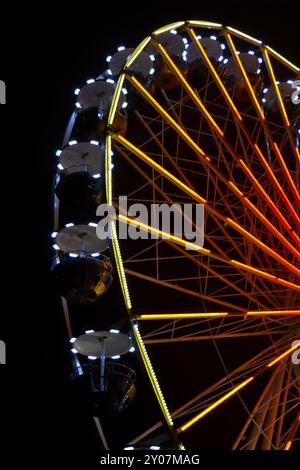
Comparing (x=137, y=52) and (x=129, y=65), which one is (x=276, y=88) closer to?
(x=137, y=52)

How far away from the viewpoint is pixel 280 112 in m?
11.9

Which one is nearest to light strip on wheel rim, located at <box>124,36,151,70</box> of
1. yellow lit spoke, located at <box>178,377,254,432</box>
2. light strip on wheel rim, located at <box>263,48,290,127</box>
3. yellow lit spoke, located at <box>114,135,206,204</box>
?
yellow lit spoke, located at <box>114,135,206,204</box>

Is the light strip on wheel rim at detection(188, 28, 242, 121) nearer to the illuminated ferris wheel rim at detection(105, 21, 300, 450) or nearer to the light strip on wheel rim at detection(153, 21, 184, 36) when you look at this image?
the illuminated ferris wheel rim at detection(105, 21, 300, 450)

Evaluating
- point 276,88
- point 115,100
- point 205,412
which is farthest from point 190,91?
point 205,412

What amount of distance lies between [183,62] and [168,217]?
2.89 m

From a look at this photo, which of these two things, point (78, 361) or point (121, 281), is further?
point (78, 361)

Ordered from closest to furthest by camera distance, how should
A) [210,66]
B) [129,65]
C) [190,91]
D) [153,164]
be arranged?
[153,164], [129,65], [190,91], [210,66]

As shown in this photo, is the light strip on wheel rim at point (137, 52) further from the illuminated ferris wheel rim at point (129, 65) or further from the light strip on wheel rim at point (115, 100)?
the light strip on wheel rim at point (115, 100)

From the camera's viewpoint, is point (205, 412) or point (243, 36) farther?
point (243, 36)

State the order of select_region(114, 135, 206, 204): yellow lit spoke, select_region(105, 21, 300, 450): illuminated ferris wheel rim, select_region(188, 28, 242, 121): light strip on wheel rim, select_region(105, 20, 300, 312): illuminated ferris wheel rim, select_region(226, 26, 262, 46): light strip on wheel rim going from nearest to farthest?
select_region(105, 21, 300, 450): illuminated ferris wheel rim, select_region(105, 20, 300, 312): illuminated ferris wheel rim, select_region(114, 135, 206, 204): yellow lit spoke, select_region(188, 28, 242, 121): light strip on wheel rim, select_region(226, 26, 262, 46): light strip on wheel rim

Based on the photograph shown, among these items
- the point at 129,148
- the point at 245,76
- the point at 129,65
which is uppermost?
the point at 245,76
